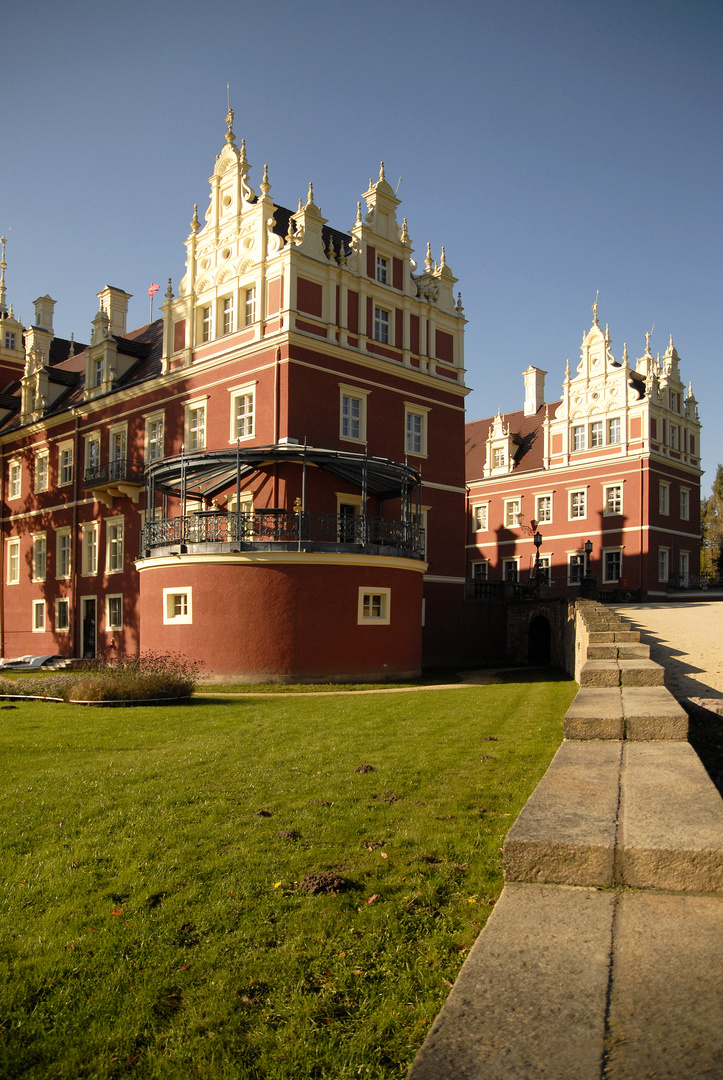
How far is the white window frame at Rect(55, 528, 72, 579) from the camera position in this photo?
36125 mm

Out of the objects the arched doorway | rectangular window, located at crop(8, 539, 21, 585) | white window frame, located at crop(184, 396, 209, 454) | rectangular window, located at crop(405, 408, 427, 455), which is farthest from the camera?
rectangular window, located at crop(8, 539, 21, 585)

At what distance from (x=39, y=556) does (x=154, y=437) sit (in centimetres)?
1090

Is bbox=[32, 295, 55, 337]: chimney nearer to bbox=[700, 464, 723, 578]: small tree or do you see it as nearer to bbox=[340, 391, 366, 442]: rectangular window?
bbox=[340, 391, 366, 442]: rectangular window

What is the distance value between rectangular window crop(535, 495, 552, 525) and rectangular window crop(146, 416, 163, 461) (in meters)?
24.3

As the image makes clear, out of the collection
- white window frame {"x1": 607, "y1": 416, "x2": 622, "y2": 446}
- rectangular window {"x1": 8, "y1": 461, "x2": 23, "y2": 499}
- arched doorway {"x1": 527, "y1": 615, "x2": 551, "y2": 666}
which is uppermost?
white window frame {"x1": 607, "y1": 416, "x2": 622, "y2": 446}

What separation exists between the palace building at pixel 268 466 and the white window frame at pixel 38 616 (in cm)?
10

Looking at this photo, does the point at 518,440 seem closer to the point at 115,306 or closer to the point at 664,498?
the point at 664,498

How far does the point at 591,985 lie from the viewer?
3.11 m

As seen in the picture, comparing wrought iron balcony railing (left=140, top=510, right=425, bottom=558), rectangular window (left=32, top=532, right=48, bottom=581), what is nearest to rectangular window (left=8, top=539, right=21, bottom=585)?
rectangular window (left=32, top=532, right=48, bottom=581)

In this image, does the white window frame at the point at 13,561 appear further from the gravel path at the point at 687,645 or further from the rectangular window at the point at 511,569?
the gravel path at the point at 687,645

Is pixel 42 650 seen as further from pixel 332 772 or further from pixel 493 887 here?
pixel 493 887

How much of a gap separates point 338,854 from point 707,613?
23129 millimetres

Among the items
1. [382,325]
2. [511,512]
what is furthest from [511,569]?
[382,325]

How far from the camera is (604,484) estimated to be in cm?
4369
